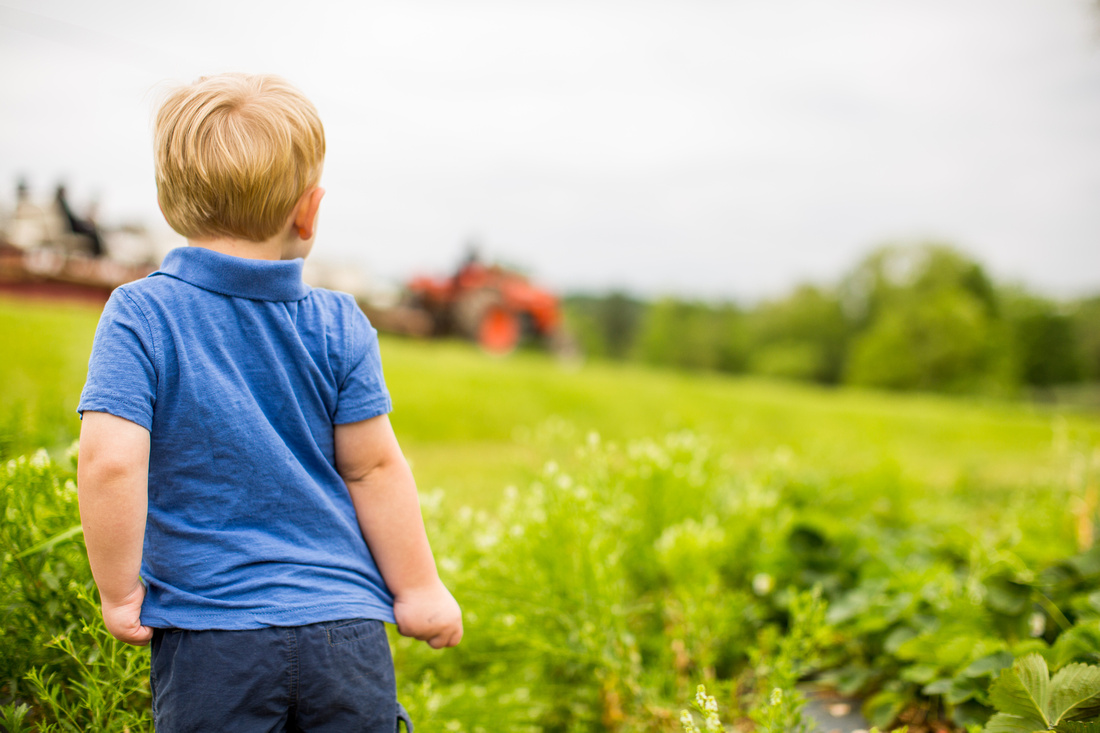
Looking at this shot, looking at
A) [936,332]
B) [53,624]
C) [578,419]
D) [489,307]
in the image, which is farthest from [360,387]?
[936,332]

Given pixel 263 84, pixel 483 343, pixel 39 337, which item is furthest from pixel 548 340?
pixel 263 84

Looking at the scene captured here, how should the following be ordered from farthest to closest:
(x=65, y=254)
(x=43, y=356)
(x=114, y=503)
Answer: (x=65, y=254)
(x=43, y=356)
(x=114, y=503)

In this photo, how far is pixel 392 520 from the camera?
130 cm

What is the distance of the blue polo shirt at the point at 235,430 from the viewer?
109 cm

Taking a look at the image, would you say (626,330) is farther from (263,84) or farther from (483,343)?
(263,84)

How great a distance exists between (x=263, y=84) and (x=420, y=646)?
154 centimetres

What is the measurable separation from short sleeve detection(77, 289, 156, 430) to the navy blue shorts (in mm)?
377

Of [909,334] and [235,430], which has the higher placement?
[909,334]

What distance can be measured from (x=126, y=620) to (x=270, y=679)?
0.25 m

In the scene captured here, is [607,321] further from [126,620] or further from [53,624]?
[126,620]

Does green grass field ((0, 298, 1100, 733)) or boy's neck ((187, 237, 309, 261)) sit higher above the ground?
boy's neck ((187, 237, 309, 261))

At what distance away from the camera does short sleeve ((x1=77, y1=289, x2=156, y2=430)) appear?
1.01 m

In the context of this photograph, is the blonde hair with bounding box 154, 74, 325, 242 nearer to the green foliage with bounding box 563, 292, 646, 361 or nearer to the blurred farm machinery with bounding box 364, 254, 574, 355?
the blurred farm machinery with bounding box 364, 254, 574, 355

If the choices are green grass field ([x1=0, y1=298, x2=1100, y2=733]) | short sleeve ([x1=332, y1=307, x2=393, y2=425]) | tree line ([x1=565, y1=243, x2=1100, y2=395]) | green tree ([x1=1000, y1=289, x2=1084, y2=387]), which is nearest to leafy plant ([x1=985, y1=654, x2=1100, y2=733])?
green grass field ([x1=0, y1=298, x2=1100, y2=733])
